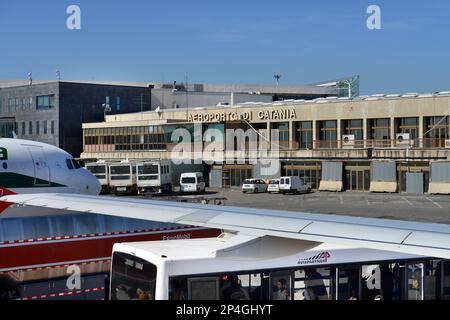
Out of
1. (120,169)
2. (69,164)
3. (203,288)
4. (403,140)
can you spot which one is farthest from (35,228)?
(403,140)

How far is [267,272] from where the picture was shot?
37.8 feet

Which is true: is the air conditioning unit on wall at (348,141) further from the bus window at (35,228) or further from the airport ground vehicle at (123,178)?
the bus window at (35,228)

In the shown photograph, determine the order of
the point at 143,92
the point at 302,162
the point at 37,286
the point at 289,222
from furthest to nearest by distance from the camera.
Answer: the point at 143,92 < the point at 302,162 < the point at 37,286 < the point at 289,222

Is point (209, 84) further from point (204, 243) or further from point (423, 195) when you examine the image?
point (204, 243)

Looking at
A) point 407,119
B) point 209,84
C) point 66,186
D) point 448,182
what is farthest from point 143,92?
point 66,186

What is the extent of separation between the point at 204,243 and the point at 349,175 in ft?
154

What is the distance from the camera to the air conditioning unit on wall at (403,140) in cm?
5478

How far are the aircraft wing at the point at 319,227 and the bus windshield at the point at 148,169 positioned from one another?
135 feet

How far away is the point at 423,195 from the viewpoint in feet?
172

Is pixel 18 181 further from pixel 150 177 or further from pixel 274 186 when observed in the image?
pixel 274 186

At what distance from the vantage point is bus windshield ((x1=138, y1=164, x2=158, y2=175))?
182 ft

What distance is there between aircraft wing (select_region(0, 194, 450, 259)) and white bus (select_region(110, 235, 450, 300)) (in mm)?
564

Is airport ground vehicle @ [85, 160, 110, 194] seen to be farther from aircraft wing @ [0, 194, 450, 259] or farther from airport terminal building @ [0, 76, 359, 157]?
aircraft wing @ [0, 194, 450, 259]

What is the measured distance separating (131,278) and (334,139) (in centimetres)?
4973
